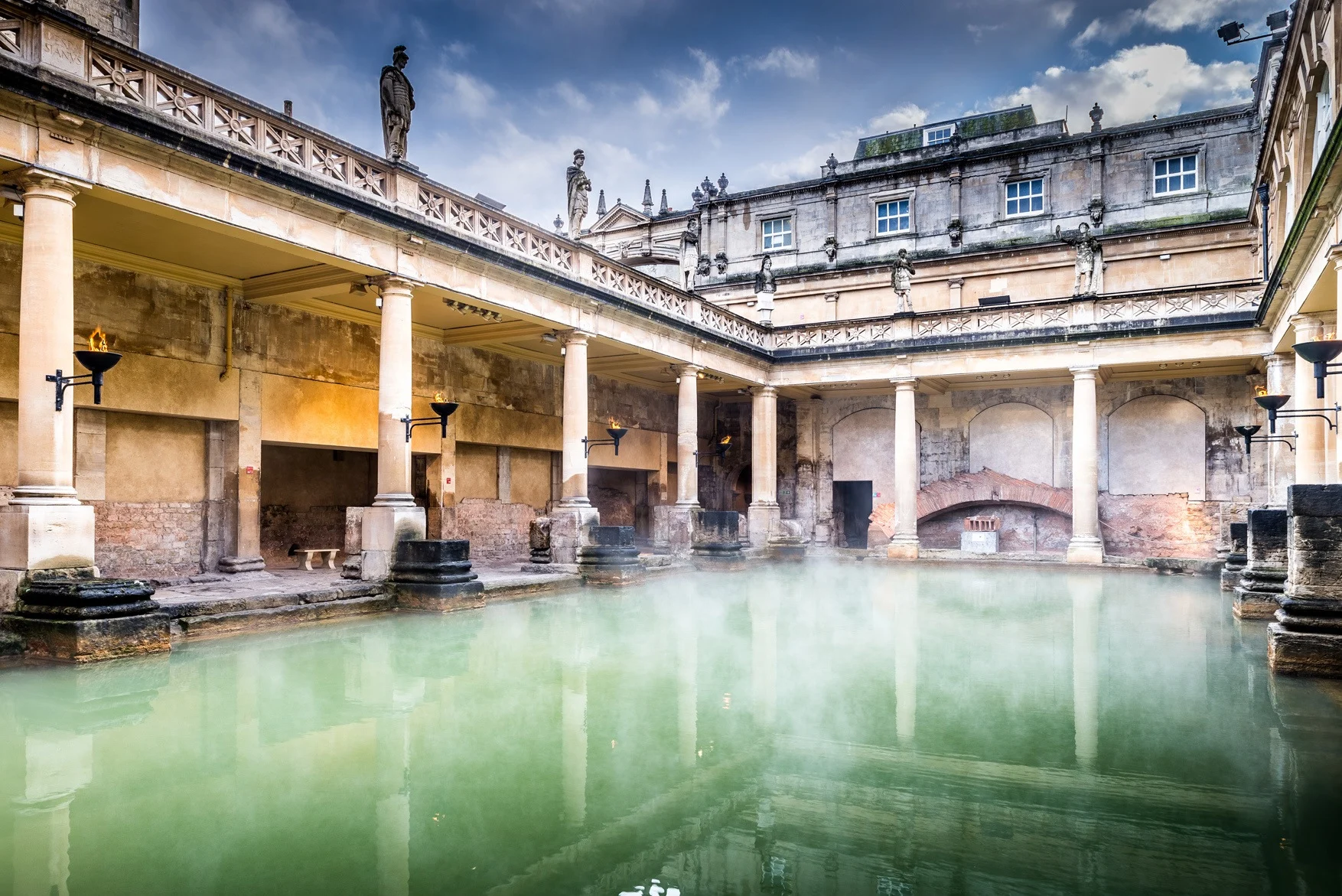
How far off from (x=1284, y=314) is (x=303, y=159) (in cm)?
1696

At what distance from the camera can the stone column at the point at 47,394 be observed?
8.53m

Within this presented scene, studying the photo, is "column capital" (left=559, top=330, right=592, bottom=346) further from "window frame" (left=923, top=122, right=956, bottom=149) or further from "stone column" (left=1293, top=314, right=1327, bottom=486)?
"window frame" (left=923, top=122, right=956, bottom=149)

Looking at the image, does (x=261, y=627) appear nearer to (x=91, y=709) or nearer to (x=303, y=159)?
(x=91, y=709)

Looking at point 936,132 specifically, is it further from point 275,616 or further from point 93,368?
point 93,368

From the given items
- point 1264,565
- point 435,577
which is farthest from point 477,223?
point 1264,565

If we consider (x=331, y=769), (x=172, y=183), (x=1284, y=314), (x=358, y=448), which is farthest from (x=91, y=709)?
(x=1284, y=314)

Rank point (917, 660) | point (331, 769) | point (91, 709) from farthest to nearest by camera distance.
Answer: point (917, 660) < point (91, 709) < point (331, 769)

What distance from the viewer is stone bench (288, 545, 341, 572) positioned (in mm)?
15570

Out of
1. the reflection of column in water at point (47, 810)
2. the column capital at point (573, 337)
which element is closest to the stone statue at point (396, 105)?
the column capital at point (573, 337)

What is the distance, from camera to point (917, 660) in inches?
327

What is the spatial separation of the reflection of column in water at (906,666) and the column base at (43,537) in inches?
315

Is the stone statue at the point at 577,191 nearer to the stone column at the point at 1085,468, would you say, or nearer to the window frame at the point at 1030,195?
the stone column at the point at 1085,468

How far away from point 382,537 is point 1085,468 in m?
17.2

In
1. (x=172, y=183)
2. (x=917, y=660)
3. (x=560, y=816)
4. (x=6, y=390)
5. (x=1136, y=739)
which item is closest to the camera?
(x=560, y=816)
